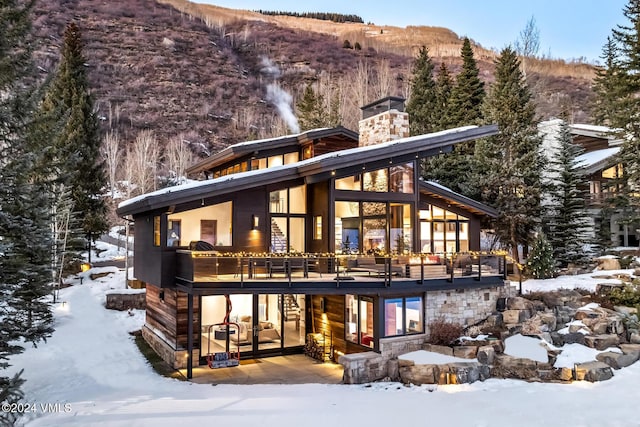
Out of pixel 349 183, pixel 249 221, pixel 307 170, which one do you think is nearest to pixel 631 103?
pixel 349 183

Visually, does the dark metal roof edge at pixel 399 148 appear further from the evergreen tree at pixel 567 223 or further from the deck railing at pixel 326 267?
the evergreen tree at pixel 567 223

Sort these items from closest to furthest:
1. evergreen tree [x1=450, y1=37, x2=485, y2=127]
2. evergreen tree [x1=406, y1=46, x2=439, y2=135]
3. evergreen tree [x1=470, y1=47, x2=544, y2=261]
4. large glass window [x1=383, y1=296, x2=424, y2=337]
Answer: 1. large glass window [x1=383, y1=296, x2=424, y2=337]
2. evergreen tree [x1=470, y1=47, x2=544, y2=261]
3. evergreen tree [x1=450, y1=37, x2=485, y2=127]
4. evergreen tree [x1=406, y1=46, x2=439, y2=135]

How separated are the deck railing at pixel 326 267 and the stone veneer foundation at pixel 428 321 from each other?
57 centimetres

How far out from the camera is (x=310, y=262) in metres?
14.1

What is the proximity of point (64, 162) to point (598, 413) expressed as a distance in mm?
11921

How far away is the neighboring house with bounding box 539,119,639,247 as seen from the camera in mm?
24484

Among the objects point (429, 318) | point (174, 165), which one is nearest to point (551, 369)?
point (429, 318)

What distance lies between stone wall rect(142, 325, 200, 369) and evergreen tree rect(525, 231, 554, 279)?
13141 millimetres

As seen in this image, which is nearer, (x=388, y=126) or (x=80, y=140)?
(x=388, y=126)

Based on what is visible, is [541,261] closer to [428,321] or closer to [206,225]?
[428,321]

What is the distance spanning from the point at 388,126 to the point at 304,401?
980 centimetres

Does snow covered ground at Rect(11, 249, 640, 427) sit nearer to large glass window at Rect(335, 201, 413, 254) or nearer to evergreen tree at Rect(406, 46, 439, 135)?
large glass window at Rect(335, 201, 413, 254)

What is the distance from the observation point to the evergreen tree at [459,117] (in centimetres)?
2291

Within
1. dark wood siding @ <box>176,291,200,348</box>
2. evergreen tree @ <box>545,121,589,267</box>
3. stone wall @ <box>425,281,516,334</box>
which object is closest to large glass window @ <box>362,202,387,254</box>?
stone wall @ <box>425,281,516,334</box>
